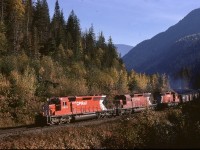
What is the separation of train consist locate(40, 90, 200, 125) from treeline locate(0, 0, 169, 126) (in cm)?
684

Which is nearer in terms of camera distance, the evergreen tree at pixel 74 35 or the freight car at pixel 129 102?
the freight car at pixel 129 102

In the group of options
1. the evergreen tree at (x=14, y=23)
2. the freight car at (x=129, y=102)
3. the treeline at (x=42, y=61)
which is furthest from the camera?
the evergreen tree at (x=14, y=23)

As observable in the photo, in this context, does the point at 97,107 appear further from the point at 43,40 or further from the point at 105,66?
the point at 105,66

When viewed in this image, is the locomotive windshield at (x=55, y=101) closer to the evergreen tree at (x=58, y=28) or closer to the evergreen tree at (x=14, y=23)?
the evergreen tree at (x=14, y=23)

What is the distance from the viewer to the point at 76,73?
92.3 metres

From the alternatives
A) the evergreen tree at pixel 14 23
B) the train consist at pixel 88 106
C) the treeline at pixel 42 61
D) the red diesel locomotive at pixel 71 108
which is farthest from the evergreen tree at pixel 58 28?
the red diesel locomotive at pixel 71 108

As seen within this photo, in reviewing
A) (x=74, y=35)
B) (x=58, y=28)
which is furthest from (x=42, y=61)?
(x=74, y=35)

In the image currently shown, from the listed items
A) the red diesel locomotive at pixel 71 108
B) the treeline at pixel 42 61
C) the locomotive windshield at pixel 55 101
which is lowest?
the red diesel locomotive at pixel 71 108

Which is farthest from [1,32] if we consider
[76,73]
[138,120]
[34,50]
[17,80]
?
[138,120]

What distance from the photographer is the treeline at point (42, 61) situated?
51.4 metres

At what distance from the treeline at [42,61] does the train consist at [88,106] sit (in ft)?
22.4

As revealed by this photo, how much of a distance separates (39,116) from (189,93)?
198 feet

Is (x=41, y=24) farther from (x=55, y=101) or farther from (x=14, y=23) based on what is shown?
(x=55, y=101)

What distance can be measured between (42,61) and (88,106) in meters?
35.8
